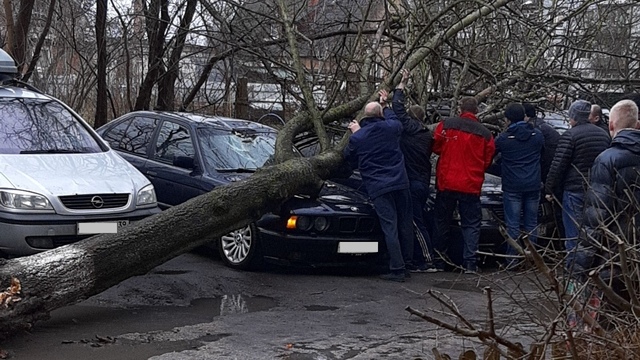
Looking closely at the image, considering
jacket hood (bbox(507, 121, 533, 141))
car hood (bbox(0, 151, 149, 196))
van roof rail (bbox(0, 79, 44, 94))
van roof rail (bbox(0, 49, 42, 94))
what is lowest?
car hood (bbox(0, 151, 149, 196))

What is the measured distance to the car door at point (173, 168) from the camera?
9766mm

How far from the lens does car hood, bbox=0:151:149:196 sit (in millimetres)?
8031

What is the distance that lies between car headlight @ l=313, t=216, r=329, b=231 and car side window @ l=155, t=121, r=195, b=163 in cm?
182

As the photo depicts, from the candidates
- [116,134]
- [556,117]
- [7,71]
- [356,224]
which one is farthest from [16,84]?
[556,117]

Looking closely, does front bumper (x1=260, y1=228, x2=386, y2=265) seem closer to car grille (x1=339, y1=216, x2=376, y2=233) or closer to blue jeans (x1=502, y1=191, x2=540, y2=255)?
car grille (x1=339, y1=216, x2=376, y2=233)

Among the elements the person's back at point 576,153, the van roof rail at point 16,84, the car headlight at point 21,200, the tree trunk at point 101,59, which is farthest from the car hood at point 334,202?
the tree trunk at point 101,59

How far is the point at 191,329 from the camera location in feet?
22.6

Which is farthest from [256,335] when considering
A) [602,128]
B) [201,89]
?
[201,89]

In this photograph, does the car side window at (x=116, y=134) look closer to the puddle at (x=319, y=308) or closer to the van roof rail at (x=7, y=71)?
the van roof rail at (x=7, y=71)

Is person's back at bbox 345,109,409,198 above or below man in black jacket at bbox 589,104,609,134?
below

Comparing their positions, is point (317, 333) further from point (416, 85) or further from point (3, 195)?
point (416, 85)

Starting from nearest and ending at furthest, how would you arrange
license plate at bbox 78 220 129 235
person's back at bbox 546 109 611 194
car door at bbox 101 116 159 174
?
license plate at bbox 78 220 129 235
person's back at bbox 546 109 611 194
car door at bbox 101 116 159 174

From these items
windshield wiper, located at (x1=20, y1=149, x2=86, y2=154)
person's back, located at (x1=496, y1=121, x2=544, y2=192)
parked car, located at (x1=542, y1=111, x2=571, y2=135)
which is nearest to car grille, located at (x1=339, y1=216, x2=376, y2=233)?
person's back, located at (x1=496, y1=121, x2=544, y2=192)

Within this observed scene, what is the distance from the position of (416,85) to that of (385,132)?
102 inches
